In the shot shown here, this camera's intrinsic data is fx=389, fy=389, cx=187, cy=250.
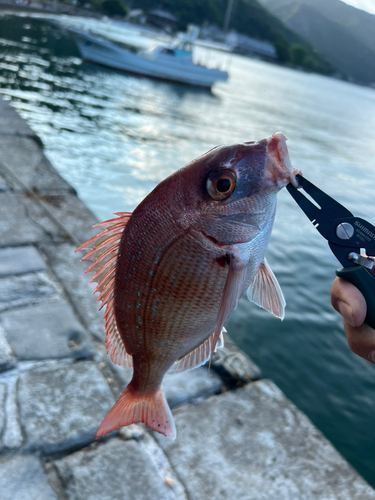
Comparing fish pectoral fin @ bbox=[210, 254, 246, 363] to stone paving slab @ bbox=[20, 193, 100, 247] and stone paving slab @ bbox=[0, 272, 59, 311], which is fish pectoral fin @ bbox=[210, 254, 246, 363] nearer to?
stone paving slab @ bbox=[0, 272, 59, 311]

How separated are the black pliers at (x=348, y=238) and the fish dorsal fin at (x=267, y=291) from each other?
0.27 meters

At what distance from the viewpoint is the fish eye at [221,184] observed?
1263 millimetres

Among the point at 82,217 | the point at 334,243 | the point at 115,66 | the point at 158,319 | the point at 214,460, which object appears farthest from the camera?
the point at 115,66

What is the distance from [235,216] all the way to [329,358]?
13.1 feet

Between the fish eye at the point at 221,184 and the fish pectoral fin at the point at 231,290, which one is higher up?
the fish eye at the point at 221,184

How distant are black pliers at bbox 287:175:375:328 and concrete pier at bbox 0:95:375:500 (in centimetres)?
115

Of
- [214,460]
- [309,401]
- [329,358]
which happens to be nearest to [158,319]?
[214,460]

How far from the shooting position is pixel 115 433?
220 cm

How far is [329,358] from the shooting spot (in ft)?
15.3

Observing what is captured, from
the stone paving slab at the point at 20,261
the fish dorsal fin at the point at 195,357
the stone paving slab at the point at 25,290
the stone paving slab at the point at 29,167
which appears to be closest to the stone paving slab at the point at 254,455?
the fish dorsal fin at the point at 195,357

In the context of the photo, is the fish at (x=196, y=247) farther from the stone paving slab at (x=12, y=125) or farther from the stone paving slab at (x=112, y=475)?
the stone paving slab at (x=12, y=125)

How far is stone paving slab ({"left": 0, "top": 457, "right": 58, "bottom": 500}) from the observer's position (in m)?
1.79

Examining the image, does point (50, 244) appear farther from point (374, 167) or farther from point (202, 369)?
point (374, 167)

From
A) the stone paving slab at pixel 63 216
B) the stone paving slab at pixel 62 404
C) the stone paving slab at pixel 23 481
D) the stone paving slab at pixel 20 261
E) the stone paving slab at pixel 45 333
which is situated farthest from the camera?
the stone paving slab at pixel 63 216
